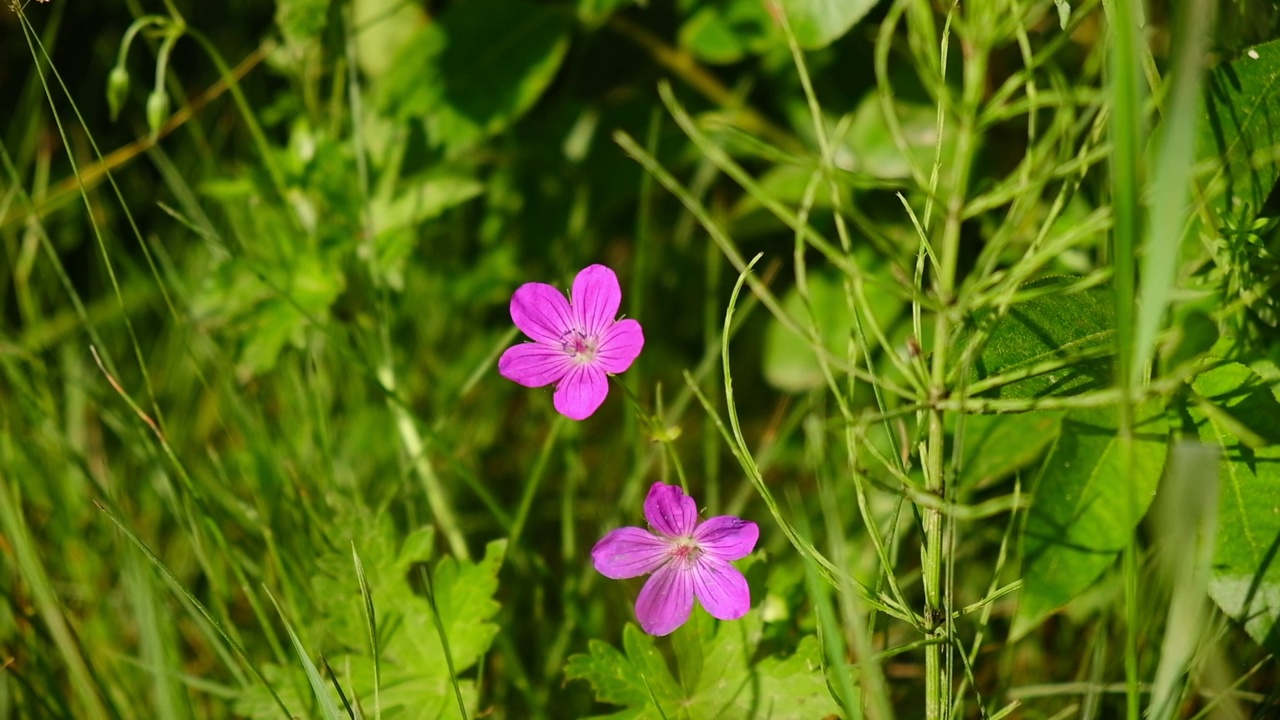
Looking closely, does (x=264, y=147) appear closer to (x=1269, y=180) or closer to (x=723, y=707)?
(x=723, y=707)

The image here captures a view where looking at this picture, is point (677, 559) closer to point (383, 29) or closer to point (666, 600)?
point (666, 600)

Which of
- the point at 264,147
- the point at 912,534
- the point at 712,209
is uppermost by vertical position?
the point at 264,147

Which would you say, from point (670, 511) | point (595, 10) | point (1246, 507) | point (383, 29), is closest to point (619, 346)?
point (670, 511)

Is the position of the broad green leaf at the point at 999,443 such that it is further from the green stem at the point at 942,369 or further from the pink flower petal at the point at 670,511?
the pink flower petal at the point at 670,511

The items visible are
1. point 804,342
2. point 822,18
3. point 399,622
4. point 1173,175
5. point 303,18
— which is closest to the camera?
point 1173,175

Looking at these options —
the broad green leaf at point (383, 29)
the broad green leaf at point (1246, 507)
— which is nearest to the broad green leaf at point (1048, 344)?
the broad green leaf at point (1246, 507)

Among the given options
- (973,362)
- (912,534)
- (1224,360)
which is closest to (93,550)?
(912,534)
